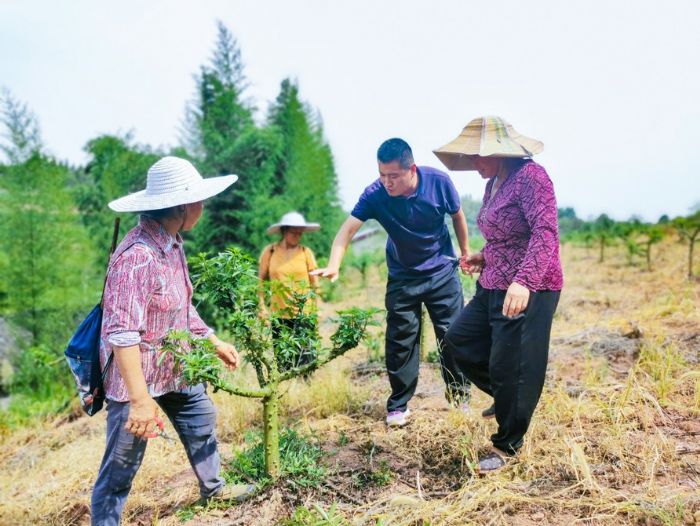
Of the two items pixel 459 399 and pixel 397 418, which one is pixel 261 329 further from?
pixel 459 399

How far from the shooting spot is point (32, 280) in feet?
29.3

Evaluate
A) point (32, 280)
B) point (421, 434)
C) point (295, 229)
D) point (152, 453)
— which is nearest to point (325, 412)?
point (421, 434)

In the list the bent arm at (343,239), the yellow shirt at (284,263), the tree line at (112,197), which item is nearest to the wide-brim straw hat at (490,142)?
the bent arm at (343,239)

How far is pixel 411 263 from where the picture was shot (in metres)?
3.38

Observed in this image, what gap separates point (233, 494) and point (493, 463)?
1.22 m

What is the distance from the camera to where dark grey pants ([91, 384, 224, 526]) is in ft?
7.22

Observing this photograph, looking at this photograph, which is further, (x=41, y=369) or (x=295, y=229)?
(x=41, y=369)

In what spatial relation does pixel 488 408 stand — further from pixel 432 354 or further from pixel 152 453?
pixel 152 453

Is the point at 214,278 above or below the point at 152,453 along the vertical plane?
above

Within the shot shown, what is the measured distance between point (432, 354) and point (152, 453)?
96.7 inches

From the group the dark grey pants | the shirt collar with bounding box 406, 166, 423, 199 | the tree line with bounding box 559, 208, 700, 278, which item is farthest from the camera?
the tree line with bounding box 559, 208, 700, 278

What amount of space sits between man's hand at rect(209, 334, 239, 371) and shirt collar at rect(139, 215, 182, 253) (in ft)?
1.71

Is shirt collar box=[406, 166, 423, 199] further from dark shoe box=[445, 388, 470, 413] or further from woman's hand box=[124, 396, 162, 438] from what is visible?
woman's hand box=[124, 396, 162, 438]

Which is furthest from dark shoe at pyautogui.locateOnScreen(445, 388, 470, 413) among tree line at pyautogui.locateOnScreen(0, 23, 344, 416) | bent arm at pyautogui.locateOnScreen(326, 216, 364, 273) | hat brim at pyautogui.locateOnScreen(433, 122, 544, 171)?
tree line at pyautogui.locateOnScreen(0, 23, 344, 416)
